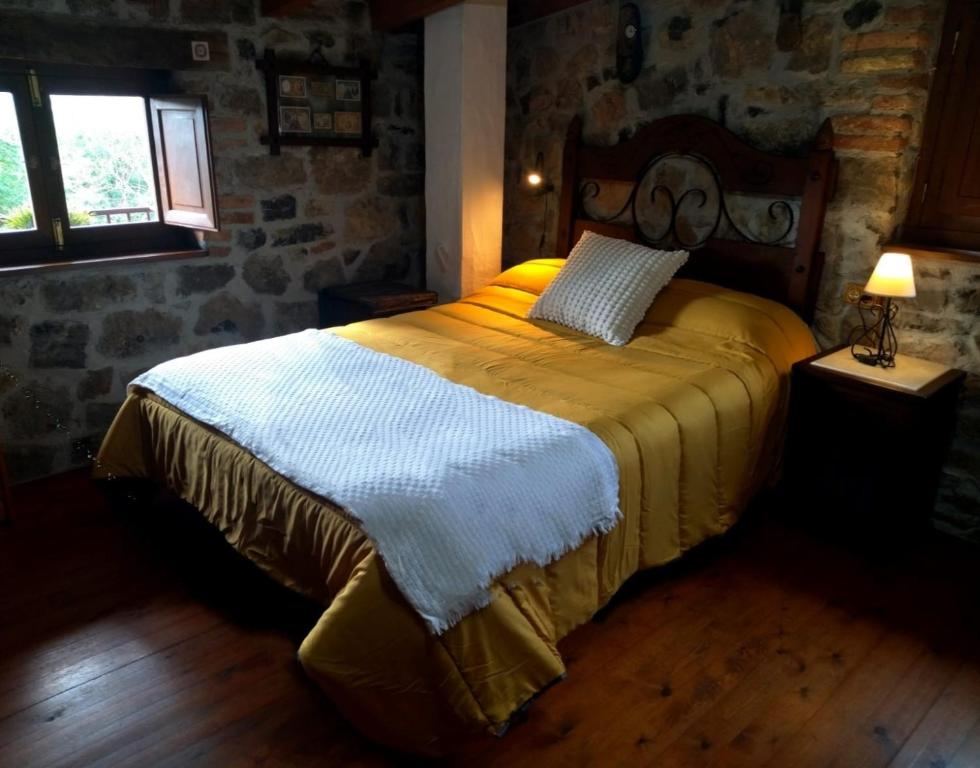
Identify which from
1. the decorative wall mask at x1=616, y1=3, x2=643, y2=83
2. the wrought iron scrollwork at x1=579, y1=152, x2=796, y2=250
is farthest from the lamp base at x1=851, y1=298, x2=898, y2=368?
the decorative wall mask at x1=616, y1=3, x2=643, y2=83

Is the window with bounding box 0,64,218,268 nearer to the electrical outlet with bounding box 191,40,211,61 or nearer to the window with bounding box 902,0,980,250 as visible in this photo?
the electrical outlet with bounding box 191,40,211,61

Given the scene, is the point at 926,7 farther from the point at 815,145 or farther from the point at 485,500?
the point at 485,500

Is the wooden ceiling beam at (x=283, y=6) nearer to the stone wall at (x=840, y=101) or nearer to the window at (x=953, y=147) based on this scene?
the stone wall at (x=840, y=101)

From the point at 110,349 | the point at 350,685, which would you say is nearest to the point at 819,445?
the point at 350,685

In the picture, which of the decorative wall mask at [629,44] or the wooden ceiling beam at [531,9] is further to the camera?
the wooden ceiling beam at [531,9]

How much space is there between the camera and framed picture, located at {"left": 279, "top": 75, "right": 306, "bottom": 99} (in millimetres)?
3486

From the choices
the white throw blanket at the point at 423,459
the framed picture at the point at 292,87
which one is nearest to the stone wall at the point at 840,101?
the framed picture at the point at 292,87

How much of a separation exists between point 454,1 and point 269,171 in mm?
1185

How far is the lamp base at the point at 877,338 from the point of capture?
2.64 metres

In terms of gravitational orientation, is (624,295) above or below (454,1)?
below

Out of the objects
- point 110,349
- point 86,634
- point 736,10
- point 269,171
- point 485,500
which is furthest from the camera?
point 269,171

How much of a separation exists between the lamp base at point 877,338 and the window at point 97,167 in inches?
111

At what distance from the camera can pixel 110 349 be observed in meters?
3.24

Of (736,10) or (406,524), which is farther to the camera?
(736,10)
